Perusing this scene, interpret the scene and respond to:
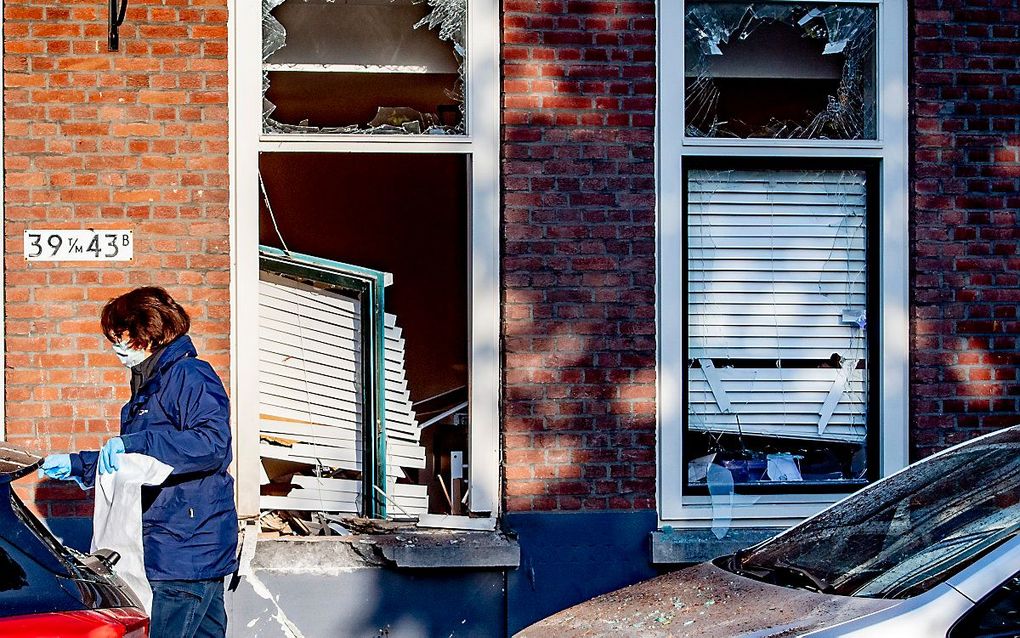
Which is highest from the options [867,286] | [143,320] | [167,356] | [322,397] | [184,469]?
[867,286]

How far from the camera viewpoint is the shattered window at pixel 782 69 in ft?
21.8

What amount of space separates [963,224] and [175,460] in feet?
13.8

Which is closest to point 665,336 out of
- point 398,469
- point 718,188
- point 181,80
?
point 718,188

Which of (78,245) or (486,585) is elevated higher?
(78,245)

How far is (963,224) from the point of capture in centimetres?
652

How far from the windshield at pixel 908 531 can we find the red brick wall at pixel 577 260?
1887 millimetres

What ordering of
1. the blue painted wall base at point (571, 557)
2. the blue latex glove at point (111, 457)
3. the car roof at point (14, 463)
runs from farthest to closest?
the blue painted wall base at point (571, 557) < the blue latex glove at point (111, 457) < the car roof at point (14, 463)

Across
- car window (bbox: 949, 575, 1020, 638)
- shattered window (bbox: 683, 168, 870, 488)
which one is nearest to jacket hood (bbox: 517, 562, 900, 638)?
car window (bbox: 949, 575, 1020, 638)

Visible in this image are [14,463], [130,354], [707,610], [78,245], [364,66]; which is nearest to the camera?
[14,463]

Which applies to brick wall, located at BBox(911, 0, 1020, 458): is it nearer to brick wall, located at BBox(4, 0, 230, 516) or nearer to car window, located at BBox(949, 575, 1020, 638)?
car window, located at BBox(949, 575, 1020, 638)

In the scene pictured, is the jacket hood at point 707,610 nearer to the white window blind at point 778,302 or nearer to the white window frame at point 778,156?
the white window frame at point 778,156

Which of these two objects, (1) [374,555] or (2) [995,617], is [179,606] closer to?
(1) [374,555]

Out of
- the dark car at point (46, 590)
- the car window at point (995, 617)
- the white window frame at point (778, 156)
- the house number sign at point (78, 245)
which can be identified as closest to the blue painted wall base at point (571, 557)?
the white window frame at point (778, 156)

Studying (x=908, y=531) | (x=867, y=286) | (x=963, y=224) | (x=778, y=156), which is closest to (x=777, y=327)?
(x=867, y=286)
